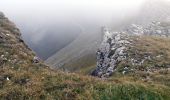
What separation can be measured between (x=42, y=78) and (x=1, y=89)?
3.38 meters

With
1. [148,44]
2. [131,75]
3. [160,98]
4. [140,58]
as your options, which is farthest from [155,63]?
[160,98]

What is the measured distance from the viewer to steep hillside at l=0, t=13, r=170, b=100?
3309 centimetres

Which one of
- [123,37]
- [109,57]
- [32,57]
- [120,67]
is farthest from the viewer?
[123,37]

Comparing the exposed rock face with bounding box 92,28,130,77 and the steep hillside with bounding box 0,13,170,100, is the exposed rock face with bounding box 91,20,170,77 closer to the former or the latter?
the exposed rock face with bounding box 92,28,130,77

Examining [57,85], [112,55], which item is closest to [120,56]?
[112,55]

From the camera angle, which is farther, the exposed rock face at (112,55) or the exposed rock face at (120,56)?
the exposed rock face at (112,55)

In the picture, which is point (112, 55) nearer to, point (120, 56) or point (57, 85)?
point (120, 56)

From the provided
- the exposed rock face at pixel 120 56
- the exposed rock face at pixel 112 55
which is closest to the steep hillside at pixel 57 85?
the exposed rock face at pixel 120 56

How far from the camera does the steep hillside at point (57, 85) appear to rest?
109ft

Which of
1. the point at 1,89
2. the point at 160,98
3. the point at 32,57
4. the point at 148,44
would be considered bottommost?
the point at 160,98

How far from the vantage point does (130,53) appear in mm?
56188

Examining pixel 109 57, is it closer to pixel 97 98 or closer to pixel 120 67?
pixel 120 67

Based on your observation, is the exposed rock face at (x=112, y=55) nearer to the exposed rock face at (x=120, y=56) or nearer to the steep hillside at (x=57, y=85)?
the exposed rock face at (x=120, y=56)

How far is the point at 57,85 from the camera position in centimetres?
3475
